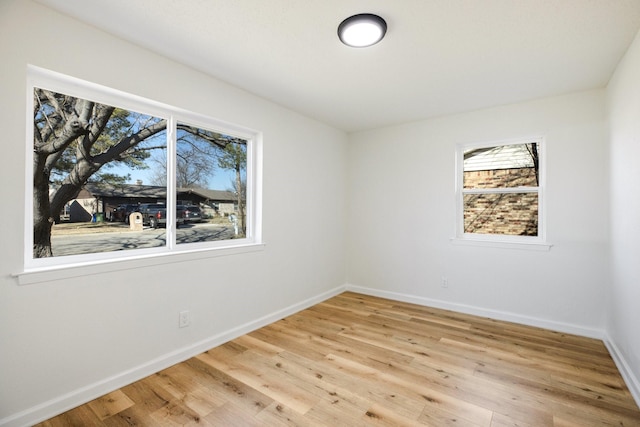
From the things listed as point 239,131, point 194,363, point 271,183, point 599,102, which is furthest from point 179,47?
point 599,102

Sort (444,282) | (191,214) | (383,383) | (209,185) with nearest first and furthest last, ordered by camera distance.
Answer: (383,383), (191,214), (209,185), (444,282)

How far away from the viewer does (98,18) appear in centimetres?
193

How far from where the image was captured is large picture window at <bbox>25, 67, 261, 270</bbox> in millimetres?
1946

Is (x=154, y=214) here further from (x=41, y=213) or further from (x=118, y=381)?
(x=118, y=381)

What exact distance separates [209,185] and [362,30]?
1888 millimetres

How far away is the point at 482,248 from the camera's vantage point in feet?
11.8

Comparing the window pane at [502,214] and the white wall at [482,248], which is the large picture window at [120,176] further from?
the window pane at [502,214]

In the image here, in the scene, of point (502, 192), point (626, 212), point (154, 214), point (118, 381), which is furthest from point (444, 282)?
point (118, 381)

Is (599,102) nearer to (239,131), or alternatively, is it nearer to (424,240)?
(424,240)

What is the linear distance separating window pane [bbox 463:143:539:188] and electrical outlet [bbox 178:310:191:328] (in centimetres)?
340

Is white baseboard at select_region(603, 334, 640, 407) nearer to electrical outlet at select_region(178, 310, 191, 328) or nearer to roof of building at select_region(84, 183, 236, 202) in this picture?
electrical outlet at select_region(178, 310, 191, 328)

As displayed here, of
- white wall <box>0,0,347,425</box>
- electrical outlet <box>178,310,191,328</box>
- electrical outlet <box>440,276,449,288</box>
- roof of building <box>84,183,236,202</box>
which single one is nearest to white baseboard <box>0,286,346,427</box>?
white wall <box>0,0,347,425</box>

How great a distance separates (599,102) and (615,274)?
1.64 meters

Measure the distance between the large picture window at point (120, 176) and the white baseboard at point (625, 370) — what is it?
3266mm
